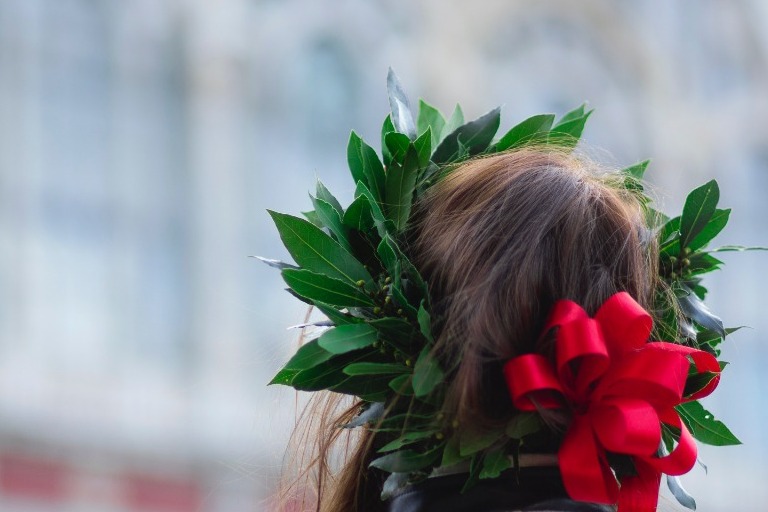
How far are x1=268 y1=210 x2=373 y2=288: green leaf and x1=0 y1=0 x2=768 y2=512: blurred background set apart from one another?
425 cm

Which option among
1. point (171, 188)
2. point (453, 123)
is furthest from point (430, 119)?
point (171, 188)

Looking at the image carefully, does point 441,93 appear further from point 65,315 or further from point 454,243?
point 454,243

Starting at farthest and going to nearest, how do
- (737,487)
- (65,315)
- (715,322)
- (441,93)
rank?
(737,487) < (441,93) < (65,315) < (715,322)

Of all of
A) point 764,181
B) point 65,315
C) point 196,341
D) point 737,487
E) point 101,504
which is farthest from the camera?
A: point 764,181

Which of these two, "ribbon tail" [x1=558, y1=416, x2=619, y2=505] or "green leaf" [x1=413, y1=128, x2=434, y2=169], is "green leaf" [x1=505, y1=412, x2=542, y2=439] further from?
"green leaf" [x1=413, y1=128, x2=434, y2=169]

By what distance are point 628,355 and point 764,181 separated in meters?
9.65

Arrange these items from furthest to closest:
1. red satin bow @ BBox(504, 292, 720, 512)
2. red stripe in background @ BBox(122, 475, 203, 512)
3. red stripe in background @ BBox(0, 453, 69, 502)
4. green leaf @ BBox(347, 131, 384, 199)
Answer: red stripe in background @ BBox(122, 475, 203, 512)
red stripe in background @ BBox(0, 453, 69, 502)
green leaf @ BBox(347, 131, 384, 199)
red satin bow @ BBox(504, 292, 720, 512)

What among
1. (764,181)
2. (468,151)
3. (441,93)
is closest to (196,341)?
(441,93)

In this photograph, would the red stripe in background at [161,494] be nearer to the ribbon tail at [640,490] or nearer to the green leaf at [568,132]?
the green leaf at [568,132]

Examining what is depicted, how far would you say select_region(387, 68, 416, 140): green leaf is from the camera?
1605 mm

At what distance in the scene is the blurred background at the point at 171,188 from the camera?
674cm

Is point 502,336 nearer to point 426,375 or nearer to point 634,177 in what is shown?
point 426,375

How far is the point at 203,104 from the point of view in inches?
304

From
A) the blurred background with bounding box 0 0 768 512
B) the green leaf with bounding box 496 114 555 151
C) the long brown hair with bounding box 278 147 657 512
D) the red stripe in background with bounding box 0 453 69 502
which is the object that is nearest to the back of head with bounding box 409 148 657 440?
the long brown hair with bounding box 278 147 657 512
